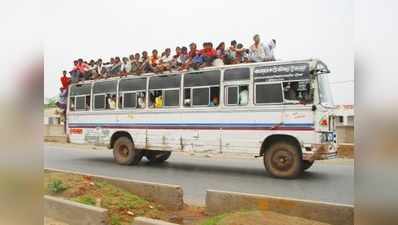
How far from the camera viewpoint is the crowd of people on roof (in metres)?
2.74

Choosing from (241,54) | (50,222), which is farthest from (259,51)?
(50,222)

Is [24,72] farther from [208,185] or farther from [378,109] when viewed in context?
[378,109]

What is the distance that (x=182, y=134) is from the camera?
3045mm

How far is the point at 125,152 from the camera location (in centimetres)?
334

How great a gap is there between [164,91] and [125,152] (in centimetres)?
64

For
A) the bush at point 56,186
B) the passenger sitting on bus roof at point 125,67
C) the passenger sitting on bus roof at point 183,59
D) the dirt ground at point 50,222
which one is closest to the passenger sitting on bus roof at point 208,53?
the passenger sitting on bus roof at point 183,59

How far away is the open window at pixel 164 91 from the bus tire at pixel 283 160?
76 centimetres

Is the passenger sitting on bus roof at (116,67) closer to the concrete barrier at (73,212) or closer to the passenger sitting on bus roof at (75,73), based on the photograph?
the passenger sitting on bus roof at (75,73)

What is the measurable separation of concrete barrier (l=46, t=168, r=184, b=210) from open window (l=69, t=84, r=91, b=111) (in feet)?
1.97

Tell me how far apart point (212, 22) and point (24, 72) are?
1497 mm

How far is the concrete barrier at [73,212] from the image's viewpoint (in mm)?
3102

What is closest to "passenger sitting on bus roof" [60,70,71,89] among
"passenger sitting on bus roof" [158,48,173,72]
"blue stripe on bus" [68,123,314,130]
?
"blue stripe on bus" [68,123,314,130]

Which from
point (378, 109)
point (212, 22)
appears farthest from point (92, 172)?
point (378, 109)

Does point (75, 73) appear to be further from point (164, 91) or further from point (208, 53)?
point (208, 53)
